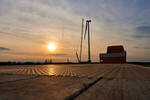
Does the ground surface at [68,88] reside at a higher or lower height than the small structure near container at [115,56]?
lower

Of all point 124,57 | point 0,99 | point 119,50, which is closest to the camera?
point 0,99

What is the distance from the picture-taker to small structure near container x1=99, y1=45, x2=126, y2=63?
1569 inches

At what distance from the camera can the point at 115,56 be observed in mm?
40469

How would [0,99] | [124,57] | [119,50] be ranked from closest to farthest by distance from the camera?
[0,99], [124,57], [119,50]

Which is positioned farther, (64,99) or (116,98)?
(116,98)

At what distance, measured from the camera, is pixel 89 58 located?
42.7 m

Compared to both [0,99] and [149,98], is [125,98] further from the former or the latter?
[0,99]

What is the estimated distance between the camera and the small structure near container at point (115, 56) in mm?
39844

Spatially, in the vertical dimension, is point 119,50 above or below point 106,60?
above

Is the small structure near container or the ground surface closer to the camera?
the ground surface

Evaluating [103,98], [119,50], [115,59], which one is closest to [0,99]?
[103,98]

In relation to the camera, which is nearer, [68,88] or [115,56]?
[68,88]

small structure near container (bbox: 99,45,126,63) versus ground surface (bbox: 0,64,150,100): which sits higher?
small structure near container (bbox: 99,45,126,63)

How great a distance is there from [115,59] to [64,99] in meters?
40.2
